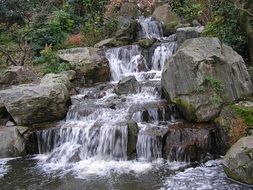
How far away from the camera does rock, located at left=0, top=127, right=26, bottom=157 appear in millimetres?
10609

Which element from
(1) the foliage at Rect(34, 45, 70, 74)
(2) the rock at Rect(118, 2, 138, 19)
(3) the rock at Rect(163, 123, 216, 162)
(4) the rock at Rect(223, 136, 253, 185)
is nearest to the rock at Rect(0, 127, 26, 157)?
(3) the rock at Rect(163, 123, 216, 162)

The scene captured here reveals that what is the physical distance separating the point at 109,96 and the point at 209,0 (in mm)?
5748

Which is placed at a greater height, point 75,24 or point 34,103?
point 75,24

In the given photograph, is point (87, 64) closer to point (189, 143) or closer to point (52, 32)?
point (52, 32)

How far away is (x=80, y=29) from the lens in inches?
784

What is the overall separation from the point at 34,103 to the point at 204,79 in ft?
16.9

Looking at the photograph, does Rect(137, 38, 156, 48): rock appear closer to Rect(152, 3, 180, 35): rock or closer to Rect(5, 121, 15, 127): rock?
Rect(152, 3, 180, 35): rock

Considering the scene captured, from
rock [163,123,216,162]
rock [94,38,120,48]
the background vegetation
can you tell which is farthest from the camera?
rock [94,38,120,48]

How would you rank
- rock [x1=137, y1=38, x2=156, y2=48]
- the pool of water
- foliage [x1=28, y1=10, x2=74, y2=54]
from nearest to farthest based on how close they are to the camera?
the pool of water, rock [x1=137, y1=38, x2=156, y2=48], foliage [x1=28, y1=10, x2=74, y2=54]

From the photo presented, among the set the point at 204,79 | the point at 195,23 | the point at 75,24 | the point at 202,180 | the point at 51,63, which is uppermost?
the point at 75,24

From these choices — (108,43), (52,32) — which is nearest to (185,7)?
(108,43)

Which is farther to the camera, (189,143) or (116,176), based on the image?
(189,143)

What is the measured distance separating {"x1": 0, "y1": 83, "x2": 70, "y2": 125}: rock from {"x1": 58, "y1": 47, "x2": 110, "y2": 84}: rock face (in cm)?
345

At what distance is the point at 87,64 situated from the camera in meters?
15.2
